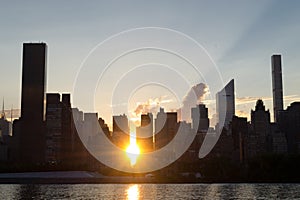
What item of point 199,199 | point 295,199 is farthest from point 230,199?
point 295,199

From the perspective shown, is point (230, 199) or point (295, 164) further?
point (295, 164)

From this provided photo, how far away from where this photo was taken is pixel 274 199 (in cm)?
9362

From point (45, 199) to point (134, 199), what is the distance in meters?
17.5

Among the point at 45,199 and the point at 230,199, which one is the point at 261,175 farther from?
the point at 45,199

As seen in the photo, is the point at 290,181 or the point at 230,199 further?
the point at 290,181

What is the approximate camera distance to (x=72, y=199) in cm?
9656

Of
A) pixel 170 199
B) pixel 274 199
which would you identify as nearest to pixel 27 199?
pixel 170 199

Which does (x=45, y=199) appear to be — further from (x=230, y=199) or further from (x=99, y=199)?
(x=230, y=199)

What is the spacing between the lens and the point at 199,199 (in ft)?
310

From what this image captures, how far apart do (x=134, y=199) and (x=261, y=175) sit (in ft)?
368

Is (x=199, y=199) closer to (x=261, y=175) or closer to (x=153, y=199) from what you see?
(x=153, y=199)

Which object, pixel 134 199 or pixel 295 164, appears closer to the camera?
pixel 134 199

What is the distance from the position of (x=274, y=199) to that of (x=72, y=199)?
3965cm

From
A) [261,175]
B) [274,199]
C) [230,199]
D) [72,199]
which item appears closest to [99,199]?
[72,199]
